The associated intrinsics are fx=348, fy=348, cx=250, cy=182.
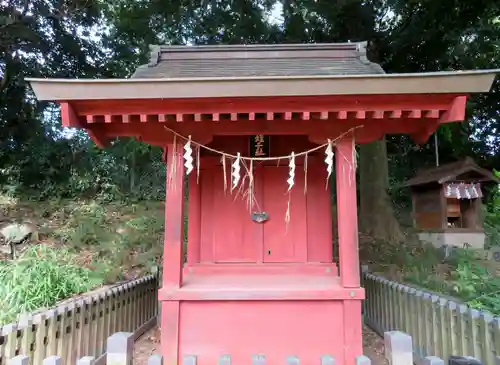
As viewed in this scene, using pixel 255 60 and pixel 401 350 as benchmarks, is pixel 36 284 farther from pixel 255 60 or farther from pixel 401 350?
pixel 401 350

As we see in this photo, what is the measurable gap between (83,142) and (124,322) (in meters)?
11.4

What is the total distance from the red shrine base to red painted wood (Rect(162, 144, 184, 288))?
0.19 meters

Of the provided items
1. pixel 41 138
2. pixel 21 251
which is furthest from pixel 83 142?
pixel 21 251

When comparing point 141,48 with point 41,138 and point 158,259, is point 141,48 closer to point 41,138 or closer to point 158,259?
point 41,138

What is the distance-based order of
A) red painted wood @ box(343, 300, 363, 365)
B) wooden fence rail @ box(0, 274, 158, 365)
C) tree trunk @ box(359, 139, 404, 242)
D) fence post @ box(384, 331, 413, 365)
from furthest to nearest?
1. tree trunk @ box(359, 139, 404, 242)
2. red painted wood @ box(343, 300, 363, 365)
3. wooden fence rail @ box(0, 274, 158, 365)
4. fence post @ box(384, 331, 413, 365)

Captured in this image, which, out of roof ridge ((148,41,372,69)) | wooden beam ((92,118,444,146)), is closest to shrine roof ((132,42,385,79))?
roof ridge ((148,41,372,69))

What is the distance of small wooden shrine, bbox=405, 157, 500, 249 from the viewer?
29.7ft

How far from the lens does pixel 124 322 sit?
16.0 feet

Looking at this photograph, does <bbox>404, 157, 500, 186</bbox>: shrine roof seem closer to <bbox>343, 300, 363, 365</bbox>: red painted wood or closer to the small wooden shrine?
the small wooden shrine

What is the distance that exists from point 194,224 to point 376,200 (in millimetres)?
7185

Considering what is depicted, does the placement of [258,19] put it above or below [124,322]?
above

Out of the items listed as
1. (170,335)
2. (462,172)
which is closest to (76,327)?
(170,335)

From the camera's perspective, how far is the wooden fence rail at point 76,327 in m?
3.13

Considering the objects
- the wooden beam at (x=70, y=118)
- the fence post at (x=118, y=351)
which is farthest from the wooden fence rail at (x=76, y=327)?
the wooden beam at (x=70, y=118)
